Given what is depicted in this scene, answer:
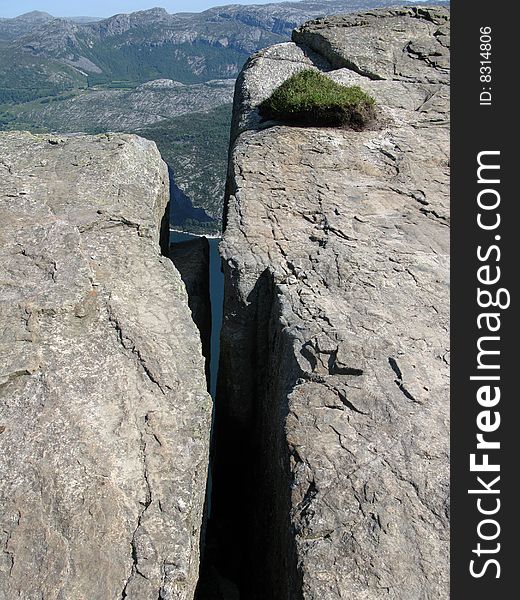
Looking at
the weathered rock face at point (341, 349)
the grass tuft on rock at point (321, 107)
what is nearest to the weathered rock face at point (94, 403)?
the weathered rock face at point (341, 349)

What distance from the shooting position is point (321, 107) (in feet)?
42.9

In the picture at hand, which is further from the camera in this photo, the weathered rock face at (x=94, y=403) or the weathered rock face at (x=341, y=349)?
the weathered rock face at (x=341, y=349)

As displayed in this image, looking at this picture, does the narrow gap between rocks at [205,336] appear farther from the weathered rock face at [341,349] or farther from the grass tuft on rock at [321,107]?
the grass tuft on rock at [321,107]

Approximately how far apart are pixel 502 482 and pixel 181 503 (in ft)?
10.5

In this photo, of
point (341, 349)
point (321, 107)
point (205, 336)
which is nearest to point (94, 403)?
point (341, 349)

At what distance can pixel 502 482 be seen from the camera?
5.86 metres

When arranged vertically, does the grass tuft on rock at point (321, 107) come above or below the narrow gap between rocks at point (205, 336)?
above

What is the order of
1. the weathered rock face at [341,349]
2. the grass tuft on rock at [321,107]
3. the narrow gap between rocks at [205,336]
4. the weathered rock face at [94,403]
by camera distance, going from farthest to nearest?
1. the grass tuft on rock at [321,107]
2. the narrow gap between rocks at [205,336]
3. the weathered rock face at [341,349]
4. the weathered rock face at [94,403]

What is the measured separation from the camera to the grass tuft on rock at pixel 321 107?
13.1 meters

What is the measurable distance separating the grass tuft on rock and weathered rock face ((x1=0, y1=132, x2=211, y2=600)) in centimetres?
471

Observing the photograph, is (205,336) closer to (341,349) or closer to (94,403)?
(341,349)

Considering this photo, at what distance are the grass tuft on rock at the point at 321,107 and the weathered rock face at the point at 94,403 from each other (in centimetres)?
471

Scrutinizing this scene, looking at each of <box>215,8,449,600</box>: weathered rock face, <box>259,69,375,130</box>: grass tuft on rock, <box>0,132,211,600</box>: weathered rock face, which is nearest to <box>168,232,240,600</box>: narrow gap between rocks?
<box>215,8,449,600</box>: weathered rock face

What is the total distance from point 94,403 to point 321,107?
881 cm
